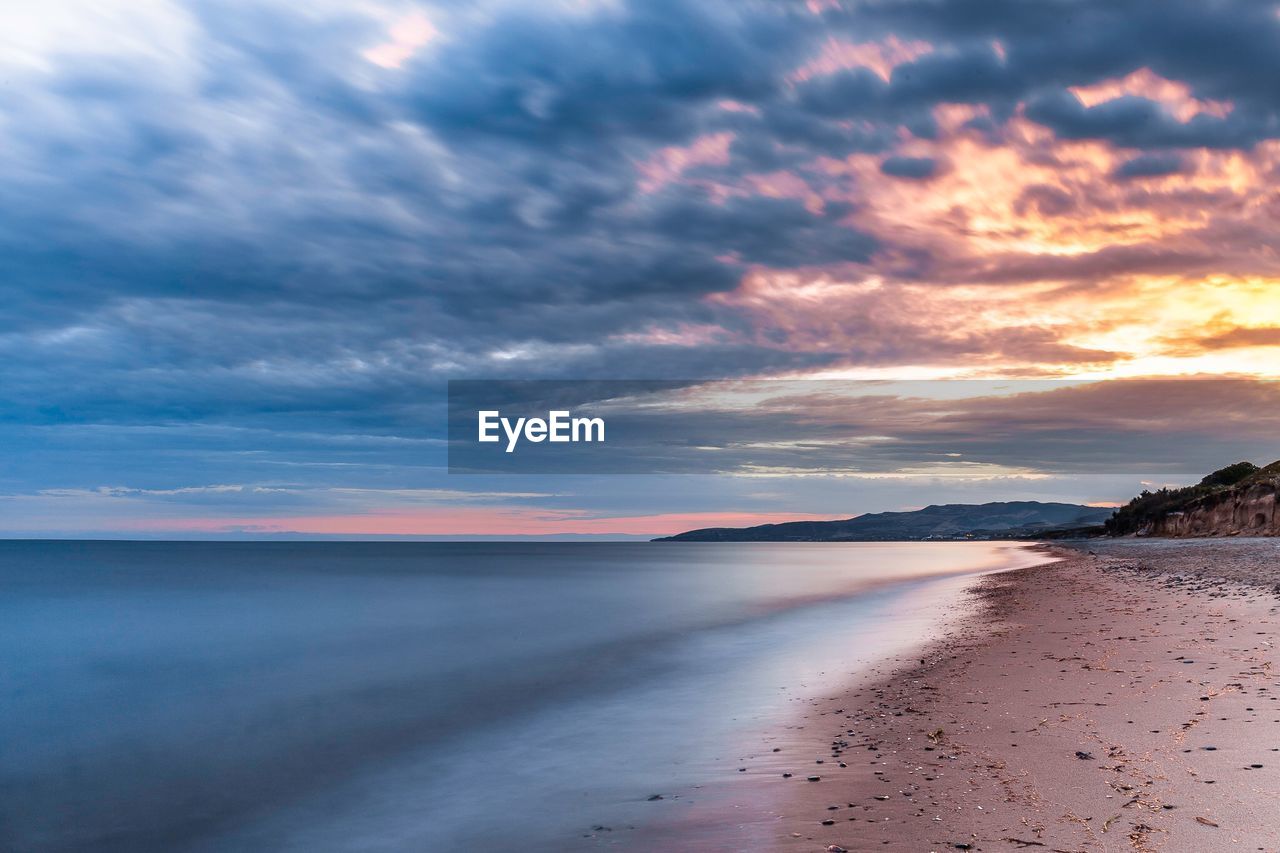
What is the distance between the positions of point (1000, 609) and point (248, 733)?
66.1 feet

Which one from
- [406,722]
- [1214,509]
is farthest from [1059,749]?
[1214,509]

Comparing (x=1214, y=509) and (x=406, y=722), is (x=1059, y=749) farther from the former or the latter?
(x=1214, y=509)

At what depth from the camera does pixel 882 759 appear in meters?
8.41

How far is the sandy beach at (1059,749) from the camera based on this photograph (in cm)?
588

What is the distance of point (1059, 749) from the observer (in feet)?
25.9

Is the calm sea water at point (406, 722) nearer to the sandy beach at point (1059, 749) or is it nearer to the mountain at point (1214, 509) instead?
the sandy beach at point (1059, 749)

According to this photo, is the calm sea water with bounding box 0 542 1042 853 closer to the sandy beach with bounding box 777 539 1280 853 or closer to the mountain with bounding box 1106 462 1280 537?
the sandy beach with bounding box 777 539 1280 853

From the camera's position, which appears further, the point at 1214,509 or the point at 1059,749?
the point at 1214,509

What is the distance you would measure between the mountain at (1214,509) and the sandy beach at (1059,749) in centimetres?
5713

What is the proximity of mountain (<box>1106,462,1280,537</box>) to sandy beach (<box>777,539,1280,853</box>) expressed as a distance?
187 ft

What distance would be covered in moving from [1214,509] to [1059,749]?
258ft

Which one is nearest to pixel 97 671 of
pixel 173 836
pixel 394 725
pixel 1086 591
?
pixel 394 725

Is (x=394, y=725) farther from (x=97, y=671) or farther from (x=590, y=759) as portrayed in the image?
(x=97, y=671)

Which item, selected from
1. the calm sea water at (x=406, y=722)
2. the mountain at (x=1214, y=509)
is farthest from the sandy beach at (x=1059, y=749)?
the mountain at (x=1214, y=509)
